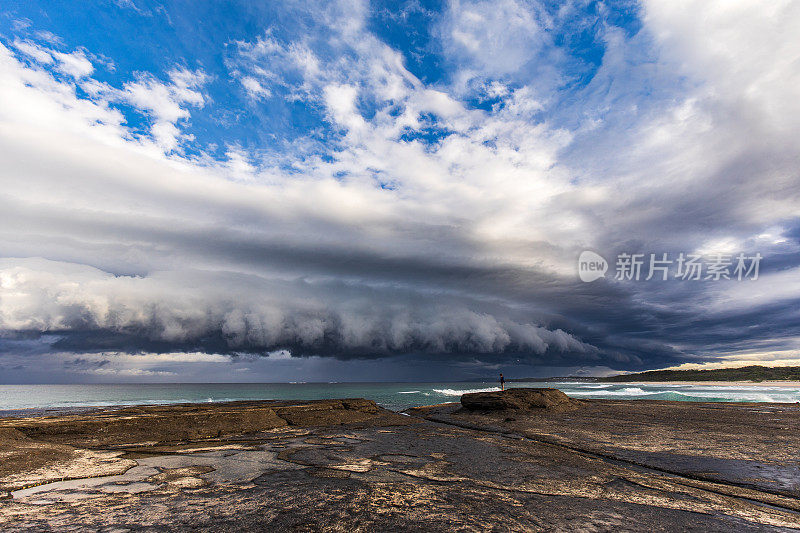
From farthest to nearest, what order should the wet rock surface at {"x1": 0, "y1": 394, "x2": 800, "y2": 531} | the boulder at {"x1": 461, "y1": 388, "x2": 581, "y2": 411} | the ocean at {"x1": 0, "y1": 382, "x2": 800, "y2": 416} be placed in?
1. the ocean at {"x1": 0, "y1": 382, "x2": 800, "y2": 416}
2. the boulder at {"x1": 461, "y1": 388, "x2": 581, "y2": 411}
3. the wet rock surface at {"x1": 0, "y1": 394, "x2": 800, "y2": 531}

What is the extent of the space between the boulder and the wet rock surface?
1153 centimetres

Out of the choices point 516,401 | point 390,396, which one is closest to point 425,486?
point 516,401

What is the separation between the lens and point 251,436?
14.6 meters

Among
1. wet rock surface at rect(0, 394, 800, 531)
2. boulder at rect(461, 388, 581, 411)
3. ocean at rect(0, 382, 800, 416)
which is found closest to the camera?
wet rock surface at rect(0, 394, 800, 531)

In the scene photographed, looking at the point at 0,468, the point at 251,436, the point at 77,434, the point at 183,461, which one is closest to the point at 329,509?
the point at 183,461

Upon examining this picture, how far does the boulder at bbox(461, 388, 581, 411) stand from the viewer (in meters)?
25.2

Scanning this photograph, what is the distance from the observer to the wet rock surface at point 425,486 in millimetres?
5320

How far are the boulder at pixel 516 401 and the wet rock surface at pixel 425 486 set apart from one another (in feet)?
37.8

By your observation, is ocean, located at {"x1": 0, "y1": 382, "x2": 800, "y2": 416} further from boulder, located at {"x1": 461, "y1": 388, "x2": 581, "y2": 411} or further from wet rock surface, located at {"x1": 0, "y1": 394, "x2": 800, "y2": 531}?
wet rock surface, located at {"x1": 0, "y1": 394, "x2": 800, "y2": 531}

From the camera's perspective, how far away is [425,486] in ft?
23.5

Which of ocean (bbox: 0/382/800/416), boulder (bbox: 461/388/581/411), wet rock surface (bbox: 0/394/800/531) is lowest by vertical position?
ocean (bbox: 0/382/800/416)

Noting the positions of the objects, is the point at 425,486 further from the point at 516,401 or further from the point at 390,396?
the point at 390,396

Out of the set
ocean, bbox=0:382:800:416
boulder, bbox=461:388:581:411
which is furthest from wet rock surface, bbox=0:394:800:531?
ocean, bbox=0:382:800:416

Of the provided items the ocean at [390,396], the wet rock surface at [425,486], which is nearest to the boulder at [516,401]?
the wet rock surface at [425,486]
